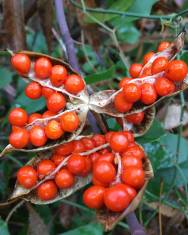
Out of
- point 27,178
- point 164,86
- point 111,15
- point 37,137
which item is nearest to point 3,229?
point 27,178

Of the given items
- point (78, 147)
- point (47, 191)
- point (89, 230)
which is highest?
point (78, 147)

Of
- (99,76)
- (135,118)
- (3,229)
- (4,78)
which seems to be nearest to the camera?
(135,118)

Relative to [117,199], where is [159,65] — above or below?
above

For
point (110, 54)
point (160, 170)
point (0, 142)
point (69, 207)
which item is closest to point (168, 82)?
point (160, 170)

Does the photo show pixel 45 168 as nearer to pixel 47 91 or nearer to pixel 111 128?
pixel 47 91

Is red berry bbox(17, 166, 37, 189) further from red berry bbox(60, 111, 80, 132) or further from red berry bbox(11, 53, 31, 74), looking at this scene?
red berry bbox(11, 53, 31, 74)

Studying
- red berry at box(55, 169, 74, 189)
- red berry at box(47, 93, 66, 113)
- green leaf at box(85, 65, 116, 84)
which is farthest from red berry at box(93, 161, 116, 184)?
green leaf at box(85, 65, 116, 84)

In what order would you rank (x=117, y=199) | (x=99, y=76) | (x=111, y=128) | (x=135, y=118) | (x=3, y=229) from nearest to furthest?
1. (x=117, y=199)
2. (x=135, y=118)
3. (x=3, y=229)
4. (x=111, y=128)
5. (x=99, y=76)
